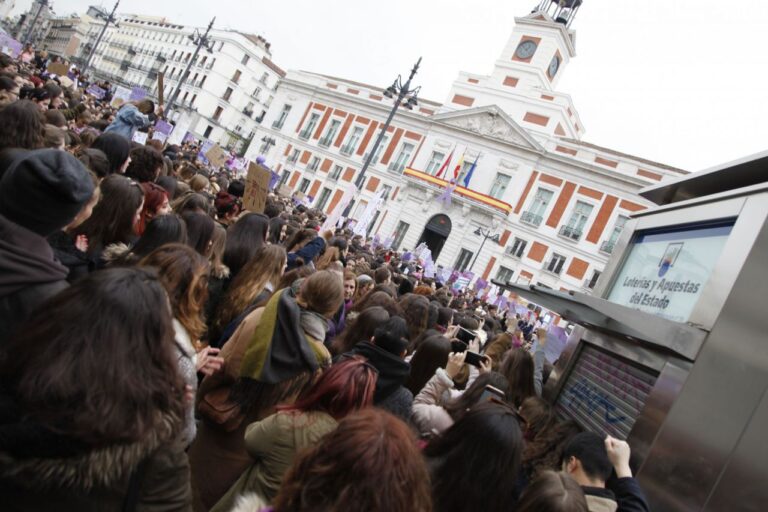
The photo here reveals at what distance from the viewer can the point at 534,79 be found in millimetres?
35656

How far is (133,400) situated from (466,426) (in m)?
1.46

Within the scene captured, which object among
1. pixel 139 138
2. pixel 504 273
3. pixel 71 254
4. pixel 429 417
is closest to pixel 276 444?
pixel 429 417

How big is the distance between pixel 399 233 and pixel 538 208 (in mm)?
10006

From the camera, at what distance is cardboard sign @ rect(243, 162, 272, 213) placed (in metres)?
6.38

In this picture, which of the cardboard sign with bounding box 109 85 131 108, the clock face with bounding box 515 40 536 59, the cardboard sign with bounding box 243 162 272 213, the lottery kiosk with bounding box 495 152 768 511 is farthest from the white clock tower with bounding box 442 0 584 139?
the lottery kiosk with bounding box 495 152 768 511

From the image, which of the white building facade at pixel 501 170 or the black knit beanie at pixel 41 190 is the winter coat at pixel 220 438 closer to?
the black knit beanie at pixel 41 190

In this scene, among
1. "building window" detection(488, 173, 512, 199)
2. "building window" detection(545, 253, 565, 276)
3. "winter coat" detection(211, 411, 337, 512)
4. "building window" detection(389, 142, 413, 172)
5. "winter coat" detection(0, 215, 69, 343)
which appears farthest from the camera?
"building window" detection(389, 142, 413, 172)

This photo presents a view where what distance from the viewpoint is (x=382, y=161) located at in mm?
38875

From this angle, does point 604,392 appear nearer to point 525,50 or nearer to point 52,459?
point 52,459

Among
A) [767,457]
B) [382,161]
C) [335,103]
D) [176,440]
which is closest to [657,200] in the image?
[767,457]

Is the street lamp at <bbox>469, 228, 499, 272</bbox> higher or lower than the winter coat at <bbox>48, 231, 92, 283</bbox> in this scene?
higher

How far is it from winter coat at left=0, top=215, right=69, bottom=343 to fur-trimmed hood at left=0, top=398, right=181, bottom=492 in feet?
2.01

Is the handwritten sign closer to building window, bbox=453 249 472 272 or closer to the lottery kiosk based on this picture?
the lottery kiosk

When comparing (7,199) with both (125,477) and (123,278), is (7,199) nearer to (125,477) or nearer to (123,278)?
(123,278)
